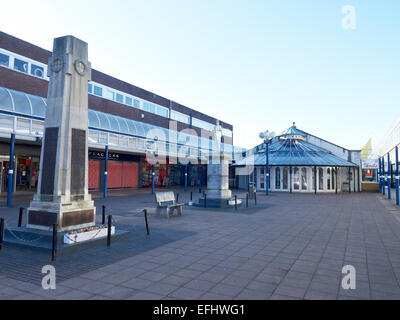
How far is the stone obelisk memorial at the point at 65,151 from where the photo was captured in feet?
27.3

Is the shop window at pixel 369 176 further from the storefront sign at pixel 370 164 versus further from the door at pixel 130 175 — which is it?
the door at pixel 130 175

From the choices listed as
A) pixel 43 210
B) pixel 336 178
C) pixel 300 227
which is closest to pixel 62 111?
pixel 43 210

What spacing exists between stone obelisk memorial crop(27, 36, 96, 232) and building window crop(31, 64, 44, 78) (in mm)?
18147

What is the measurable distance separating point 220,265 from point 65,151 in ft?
18.5

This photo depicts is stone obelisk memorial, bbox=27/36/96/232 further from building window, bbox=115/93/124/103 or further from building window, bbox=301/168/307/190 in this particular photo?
building window, bbox=301/168/307/190

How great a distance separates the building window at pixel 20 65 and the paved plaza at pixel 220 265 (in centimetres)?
1739

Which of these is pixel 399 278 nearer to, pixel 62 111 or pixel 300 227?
pixel 300 227

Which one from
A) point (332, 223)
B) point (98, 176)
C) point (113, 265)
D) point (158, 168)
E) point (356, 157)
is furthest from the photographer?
point (158, 168)

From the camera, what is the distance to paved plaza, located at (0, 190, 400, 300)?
4.73 m

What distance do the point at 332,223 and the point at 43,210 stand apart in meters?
10.6

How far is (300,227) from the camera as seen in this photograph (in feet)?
35.2

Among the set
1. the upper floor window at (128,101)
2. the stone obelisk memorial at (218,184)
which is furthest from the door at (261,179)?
the upper floor window at (128,101)

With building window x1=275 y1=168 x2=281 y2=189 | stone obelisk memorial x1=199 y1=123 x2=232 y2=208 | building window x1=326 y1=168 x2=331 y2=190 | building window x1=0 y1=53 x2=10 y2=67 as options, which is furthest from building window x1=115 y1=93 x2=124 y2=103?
building window x1=326 y1=168 x2=331 y2=190

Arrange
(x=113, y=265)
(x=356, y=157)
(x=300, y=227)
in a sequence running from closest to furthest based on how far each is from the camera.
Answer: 1. (x=113, y=265)
2. (x=300, y=227)
3. (x=356, y=157)
